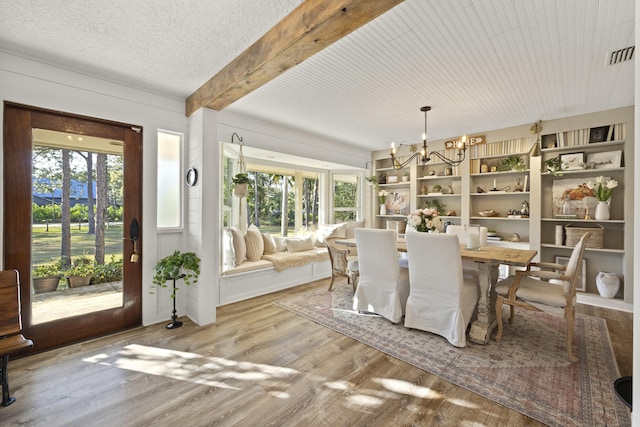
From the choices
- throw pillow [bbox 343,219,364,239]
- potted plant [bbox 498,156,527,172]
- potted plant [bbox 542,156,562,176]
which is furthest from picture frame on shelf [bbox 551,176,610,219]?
throw pillow [bbox 343,219,364,239]

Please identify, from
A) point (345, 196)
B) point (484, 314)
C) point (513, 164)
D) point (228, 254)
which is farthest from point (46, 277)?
point (513, 164)

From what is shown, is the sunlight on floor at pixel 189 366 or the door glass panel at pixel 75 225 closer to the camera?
the sunlight on floor at pixel 189 366

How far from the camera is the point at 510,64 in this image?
249 centimetres

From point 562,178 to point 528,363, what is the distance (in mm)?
3258

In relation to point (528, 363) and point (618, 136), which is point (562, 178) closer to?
point (618, 136)

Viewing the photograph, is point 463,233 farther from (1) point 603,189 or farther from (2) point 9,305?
(2) point 9,305

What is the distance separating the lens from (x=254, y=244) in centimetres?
426

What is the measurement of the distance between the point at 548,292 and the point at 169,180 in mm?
4096

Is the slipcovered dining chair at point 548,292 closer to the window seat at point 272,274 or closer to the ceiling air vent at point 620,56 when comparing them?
the ceiling air vent at point 620,56

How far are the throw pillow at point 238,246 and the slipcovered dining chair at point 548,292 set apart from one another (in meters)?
3.13

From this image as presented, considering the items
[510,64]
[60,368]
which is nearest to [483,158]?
[510,64]

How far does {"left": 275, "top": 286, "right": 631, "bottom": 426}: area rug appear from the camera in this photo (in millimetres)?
1787

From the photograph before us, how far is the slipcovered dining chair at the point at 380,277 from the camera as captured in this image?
9.84ft

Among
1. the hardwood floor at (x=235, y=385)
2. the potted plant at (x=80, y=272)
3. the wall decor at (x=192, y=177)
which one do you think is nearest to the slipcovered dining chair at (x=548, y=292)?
the hardwood floor at (x=235, y=385)
